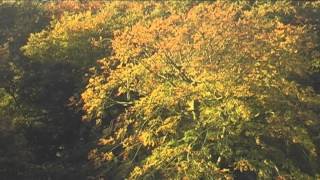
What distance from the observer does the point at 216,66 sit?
17.7m

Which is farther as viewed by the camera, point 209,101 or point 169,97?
point 169,97

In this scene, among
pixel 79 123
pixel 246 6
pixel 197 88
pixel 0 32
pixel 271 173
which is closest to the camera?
pixel 271 173

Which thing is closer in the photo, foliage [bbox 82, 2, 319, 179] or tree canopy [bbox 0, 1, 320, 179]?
foliage [bbox 82, 2, 319, 179]

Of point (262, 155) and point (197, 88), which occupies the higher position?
point (197, 88)

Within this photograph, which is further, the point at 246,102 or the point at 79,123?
the point at 79,123

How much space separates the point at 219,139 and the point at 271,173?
5.35ft

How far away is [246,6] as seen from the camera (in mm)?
25875

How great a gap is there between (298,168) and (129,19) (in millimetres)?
10335

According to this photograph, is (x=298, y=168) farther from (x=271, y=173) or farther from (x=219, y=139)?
(x=219, y=139)

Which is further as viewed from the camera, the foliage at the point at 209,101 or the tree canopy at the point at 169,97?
the tree canopy at the point at 169,97

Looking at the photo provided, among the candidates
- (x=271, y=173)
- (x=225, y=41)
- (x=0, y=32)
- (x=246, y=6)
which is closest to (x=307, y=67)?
(x=225, y=41)

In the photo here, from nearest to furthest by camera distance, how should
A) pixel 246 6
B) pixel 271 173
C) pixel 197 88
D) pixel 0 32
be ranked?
pixel 271 173
pixel 197 88
pixel 0 32
pixel 246 6

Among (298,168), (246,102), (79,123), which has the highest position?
(246,102)

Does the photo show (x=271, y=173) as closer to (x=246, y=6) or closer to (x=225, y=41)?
(x=225, y=41)
